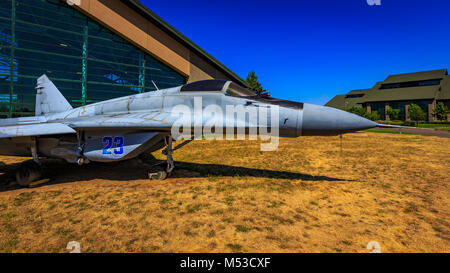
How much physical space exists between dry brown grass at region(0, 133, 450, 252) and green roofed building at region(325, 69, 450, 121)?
62593 millimetres

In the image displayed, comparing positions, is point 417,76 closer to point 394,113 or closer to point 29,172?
point 394,113

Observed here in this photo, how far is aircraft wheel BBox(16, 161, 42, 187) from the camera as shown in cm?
484

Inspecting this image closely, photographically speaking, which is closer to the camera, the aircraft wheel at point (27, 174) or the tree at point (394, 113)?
the aircraft wheel at point (27, 174)

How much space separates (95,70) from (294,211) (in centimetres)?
1741

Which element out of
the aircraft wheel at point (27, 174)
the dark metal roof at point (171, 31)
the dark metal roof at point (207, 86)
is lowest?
the aircraft wheel at point (27, 174)

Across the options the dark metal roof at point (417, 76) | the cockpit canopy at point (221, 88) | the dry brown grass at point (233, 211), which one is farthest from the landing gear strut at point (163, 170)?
the dark metal roof at point (417, 76)

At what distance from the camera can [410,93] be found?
5147 cm

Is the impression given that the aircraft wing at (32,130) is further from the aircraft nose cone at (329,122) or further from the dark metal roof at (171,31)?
the dark metal roof at (171,31)

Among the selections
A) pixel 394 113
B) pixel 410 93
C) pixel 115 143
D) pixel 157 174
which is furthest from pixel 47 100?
pixel 410 93

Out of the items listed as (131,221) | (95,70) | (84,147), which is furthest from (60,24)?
(131,221)

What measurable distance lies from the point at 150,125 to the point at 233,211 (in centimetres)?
289

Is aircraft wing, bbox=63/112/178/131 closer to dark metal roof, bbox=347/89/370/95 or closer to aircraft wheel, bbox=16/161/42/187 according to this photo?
aircraft wheel, bbox=16/161/42/187

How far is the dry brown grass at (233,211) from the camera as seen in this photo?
251 centimetres

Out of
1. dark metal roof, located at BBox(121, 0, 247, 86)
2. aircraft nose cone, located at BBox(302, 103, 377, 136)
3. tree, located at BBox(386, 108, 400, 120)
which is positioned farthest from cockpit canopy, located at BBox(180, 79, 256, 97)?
tree, located at BBox(386, 108, 400, 120)
